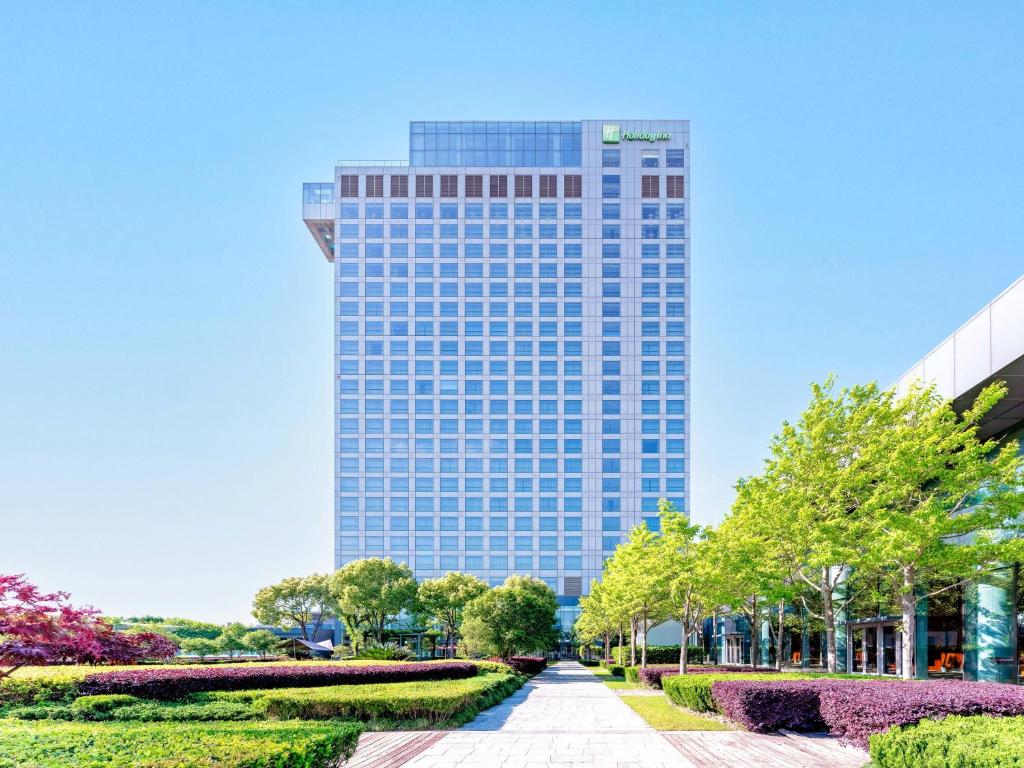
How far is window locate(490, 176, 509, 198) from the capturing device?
113m

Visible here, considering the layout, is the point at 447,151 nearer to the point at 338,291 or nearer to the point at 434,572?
the point at 338,291

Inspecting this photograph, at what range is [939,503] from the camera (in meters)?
25.4

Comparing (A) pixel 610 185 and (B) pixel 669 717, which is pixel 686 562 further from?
(A) pixel 610 185

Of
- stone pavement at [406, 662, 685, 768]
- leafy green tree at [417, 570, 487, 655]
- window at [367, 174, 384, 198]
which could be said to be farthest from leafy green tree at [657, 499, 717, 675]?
window at [367, 174, 384, 198]

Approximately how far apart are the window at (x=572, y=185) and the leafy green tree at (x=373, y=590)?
57868mm

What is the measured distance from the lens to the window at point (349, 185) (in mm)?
112750

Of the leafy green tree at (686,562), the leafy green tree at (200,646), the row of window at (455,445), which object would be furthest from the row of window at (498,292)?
the leafy green tree at (686,562)

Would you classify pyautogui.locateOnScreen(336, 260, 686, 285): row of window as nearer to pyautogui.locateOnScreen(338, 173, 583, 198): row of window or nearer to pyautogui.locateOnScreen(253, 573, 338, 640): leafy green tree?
pyautogui.locateOnScreen(338, 173, 583, 198): row of window

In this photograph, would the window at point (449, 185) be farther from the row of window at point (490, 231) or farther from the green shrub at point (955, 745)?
the green shrub at point (955, 745)

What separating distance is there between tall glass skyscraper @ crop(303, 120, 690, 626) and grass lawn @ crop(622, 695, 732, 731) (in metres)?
74.7

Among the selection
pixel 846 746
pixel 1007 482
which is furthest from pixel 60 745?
pixel 1007 482

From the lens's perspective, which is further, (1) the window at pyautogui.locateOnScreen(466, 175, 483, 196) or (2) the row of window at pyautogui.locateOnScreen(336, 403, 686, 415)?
(1) the window at pyautogui.locateOnScreen(466, 175, 483, 196)

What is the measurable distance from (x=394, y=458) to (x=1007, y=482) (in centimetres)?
8703

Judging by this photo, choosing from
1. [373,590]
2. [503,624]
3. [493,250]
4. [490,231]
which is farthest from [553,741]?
[490,231]
